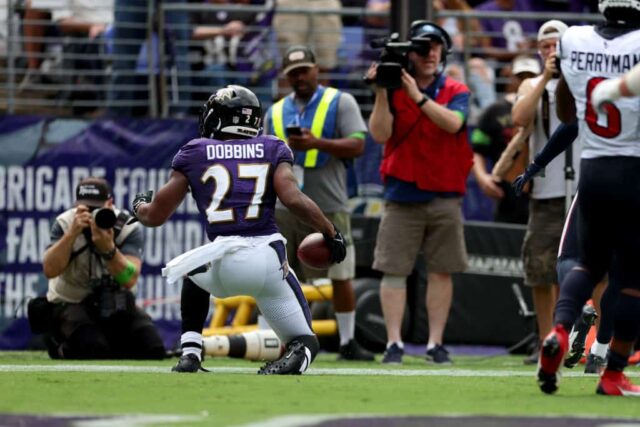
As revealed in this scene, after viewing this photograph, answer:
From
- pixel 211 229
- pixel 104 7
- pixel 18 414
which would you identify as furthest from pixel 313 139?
pixel 18 414

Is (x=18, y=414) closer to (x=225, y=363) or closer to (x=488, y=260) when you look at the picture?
(x=225, y=363)

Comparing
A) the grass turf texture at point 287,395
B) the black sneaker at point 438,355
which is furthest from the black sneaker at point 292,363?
the black sneaker at point 438,355

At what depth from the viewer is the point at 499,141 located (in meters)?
12.3

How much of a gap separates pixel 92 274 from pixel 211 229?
2829 mm

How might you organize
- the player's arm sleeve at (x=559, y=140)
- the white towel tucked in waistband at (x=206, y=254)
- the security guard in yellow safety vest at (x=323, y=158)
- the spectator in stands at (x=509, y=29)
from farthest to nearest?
the spectator in stands at (x=509, y=29)
the security guard in yellow safety vest at (x=323, y=158)
the white towel tucked in waistband at (x=206, y=254)
the player's arm sleeve at (x=559, y=140)

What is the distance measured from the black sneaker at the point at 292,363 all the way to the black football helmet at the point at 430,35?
3182 mm

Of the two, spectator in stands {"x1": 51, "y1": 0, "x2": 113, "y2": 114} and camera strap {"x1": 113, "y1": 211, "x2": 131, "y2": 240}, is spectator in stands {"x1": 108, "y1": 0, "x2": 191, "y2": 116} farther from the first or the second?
camera strap {"x1": 113, "y1": 211, "x2": 131, "y2": 240}

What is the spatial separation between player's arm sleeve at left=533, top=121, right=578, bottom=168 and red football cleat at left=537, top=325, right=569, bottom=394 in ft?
4.45

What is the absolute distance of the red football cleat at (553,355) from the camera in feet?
21.5

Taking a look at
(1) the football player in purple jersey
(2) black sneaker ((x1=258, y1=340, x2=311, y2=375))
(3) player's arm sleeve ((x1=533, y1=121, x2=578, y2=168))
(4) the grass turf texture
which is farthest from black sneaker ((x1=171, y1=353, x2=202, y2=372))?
(3) player's arm sleeve ((x1=533, y1=121, x2=578, y2=168))

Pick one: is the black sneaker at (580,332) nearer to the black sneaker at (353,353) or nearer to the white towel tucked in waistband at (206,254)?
the white towel tucked in waistband at (206,254)

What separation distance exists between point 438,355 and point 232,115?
9.30 feet

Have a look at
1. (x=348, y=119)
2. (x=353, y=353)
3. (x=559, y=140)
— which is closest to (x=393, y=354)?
(x=353, y=353)

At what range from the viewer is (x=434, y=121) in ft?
34.8
